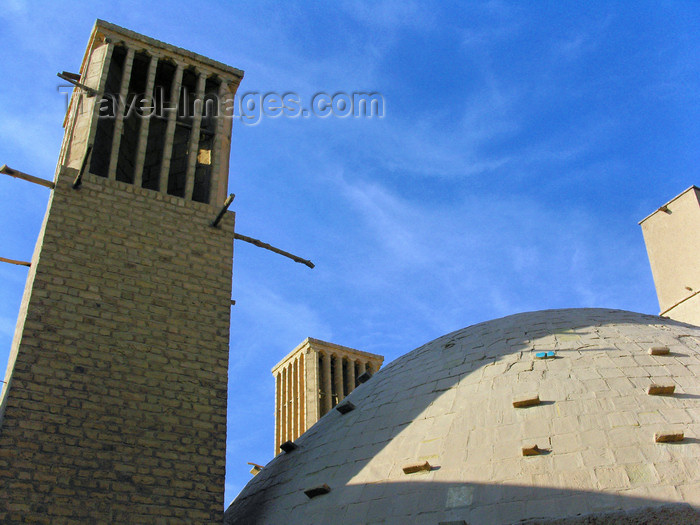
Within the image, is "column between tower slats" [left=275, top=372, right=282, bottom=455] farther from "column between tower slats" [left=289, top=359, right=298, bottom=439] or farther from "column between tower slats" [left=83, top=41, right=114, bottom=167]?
"column between tower slats" [left=83, top=41, right=114, bottom=167]

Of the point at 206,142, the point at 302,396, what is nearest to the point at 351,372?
the point at 302,396

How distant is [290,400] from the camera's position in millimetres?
33469

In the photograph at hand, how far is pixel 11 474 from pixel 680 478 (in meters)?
6.56

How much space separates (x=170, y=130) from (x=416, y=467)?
23.5 ft

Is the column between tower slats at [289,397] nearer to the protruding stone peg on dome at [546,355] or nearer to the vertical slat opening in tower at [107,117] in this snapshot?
the vertical slat opening in tower at [107,117]

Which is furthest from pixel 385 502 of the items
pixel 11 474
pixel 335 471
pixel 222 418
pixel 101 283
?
pixel 101 283

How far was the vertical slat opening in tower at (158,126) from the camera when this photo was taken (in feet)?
41.6

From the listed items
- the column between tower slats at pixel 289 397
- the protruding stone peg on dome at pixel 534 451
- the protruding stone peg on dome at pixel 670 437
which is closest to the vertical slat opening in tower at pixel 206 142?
the protruding stone peg on dome at pixel 534 451

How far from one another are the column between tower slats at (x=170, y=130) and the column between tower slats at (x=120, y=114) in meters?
0.70

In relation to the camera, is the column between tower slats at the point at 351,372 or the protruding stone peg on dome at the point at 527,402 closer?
the protruding stone peg on dome at the point at 527,402

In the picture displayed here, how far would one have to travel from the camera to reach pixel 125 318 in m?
10.0

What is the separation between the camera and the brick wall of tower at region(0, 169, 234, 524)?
8523 mm

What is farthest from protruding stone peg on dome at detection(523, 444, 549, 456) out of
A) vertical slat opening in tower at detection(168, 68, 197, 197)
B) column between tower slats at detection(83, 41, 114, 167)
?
column between tower slats at detection(83, 41, 114, 167)

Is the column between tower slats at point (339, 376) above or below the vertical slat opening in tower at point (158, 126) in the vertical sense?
above
